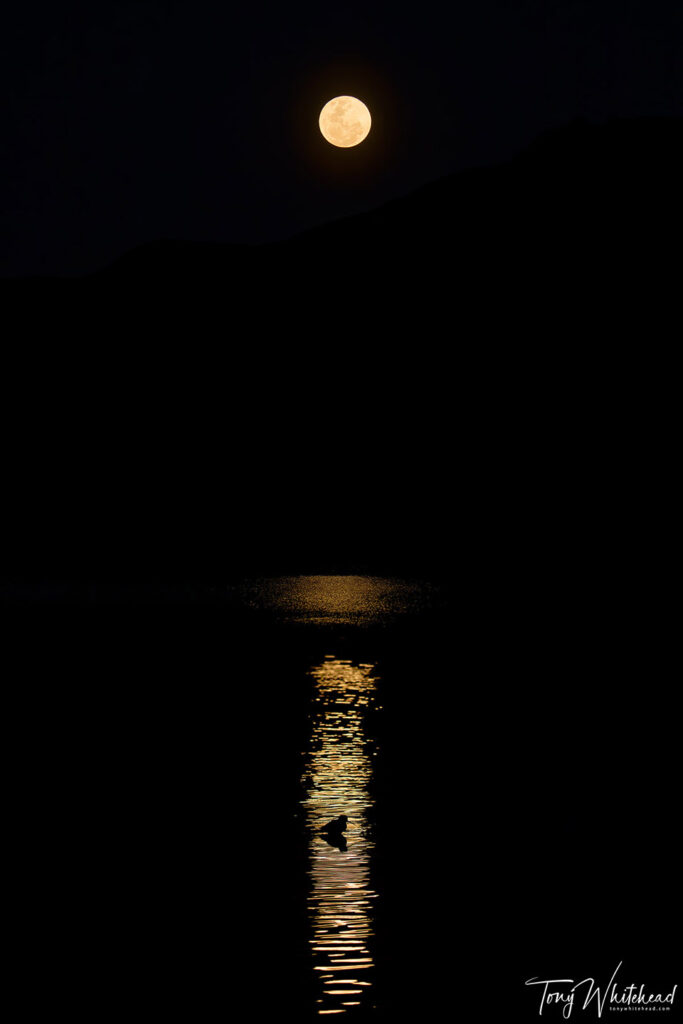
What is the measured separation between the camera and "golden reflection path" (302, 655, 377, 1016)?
9.93m

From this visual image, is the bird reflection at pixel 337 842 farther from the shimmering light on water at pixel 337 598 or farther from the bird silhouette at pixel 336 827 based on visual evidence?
the shimmering light on water at pixel 337 598

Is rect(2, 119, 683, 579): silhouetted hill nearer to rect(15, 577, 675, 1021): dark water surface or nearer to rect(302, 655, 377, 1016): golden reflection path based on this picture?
rect(15, 577, 675, 1021): dark water surface

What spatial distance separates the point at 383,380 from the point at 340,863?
5779 inches

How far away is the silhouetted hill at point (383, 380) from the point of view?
125 metres

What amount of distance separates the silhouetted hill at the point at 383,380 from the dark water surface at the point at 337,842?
75304mm

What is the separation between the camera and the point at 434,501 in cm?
13288

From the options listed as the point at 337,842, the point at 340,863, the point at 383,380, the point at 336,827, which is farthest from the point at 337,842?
the point at 383,380

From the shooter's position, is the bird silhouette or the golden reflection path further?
the bird silhouette

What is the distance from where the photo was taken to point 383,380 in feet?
520

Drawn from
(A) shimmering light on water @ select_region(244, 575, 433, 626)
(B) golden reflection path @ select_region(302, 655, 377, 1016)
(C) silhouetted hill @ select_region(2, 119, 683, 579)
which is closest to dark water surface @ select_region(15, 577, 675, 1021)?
A: (B) golden reflection path @ select_region(302, 655, 377, 1016)

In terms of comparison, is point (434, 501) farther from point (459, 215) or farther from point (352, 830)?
point (352, 830)

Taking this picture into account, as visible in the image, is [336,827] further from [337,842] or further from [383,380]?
[383,380]

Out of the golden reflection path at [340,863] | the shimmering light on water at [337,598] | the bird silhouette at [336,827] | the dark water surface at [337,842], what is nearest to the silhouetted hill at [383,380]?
the shimmering light on water at [337,598]

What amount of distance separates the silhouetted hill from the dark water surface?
7530 centimetres
